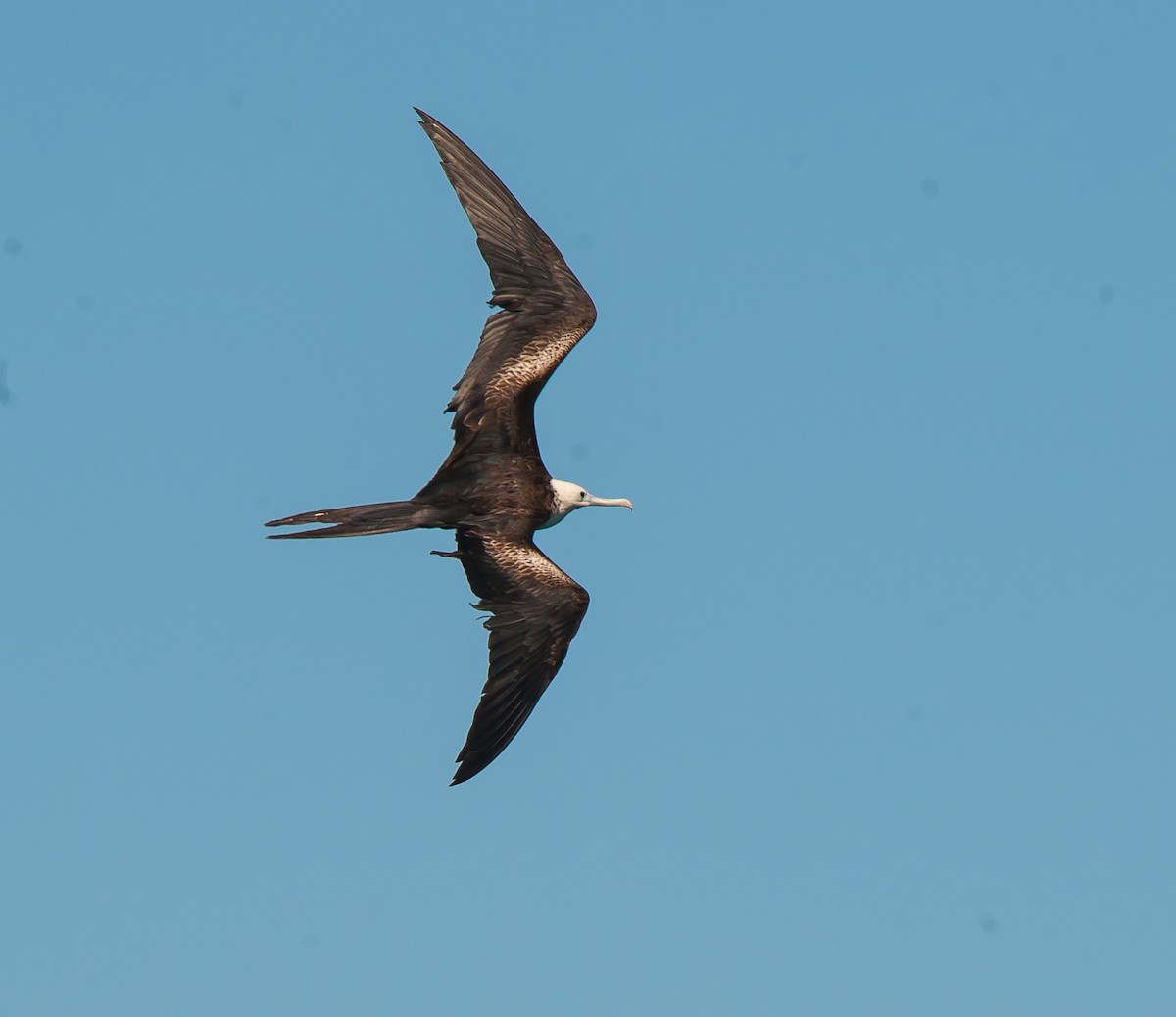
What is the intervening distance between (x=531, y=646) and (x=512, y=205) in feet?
14.9

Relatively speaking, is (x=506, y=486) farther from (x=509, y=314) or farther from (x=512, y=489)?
(x=509, y=314)

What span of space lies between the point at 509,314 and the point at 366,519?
9.57ft

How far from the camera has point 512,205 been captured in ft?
58.6

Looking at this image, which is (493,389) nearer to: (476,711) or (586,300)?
(586,300)

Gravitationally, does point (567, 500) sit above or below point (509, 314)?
below

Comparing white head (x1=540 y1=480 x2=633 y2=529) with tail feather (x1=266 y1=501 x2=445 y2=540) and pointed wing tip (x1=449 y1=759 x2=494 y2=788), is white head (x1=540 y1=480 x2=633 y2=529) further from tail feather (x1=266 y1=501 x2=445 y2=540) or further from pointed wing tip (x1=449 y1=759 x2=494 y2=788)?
pointed wing tip (x1=449 y1=759 x2=494 y2=788)

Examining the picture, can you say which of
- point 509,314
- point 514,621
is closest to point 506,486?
point 514,621

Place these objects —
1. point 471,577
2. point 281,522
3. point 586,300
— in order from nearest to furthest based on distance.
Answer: point 281,522 → point 471,577 → point 586,300

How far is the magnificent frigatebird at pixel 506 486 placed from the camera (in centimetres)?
1611

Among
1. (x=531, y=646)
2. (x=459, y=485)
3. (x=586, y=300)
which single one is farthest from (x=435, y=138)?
(x=531, y=646)

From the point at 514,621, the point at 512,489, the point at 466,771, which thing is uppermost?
the point at 512,489

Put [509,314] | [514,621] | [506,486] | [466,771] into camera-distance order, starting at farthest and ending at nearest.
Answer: [509,314] < [506,486] < [514,621] < [466,771]

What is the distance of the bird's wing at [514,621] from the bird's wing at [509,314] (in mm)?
1068

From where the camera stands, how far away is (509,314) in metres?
17.7
